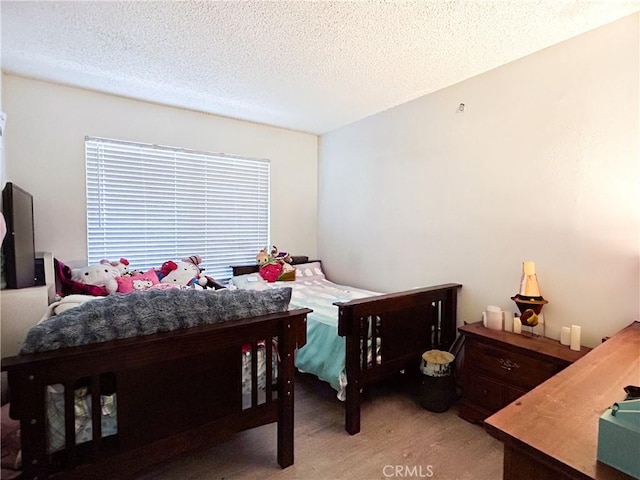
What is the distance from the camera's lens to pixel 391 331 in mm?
2287

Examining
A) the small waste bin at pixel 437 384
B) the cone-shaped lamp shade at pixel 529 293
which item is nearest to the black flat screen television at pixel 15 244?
the small waste bin at pixel 437 384

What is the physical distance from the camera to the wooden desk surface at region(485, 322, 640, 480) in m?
0.79

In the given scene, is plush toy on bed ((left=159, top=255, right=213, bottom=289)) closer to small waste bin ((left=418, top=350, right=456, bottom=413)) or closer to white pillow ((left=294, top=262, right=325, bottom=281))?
white pillow ((left=294, top=262, right=325, bottom=281))

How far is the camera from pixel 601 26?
1926 mm

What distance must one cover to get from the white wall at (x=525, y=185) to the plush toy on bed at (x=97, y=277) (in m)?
2.33

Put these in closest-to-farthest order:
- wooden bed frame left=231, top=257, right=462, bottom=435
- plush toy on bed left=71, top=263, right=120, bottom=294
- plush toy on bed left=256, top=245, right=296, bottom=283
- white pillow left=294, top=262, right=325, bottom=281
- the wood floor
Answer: the wood floor < wooden bed frame left=231, top=257, right=462, bottom=435 < plush toy on bed left=71, top=263, right=120, bottom=294 < plush toy on bed left=256, top=245, right=296, bottom=283 < white pillow left=294, top=262, right=325, bottom=281

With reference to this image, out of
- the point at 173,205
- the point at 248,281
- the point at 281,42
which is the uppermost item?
the point at 281,42

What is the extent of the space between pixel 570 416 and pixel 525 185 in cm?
174

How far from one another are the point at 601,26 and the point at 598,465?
2.31 meters

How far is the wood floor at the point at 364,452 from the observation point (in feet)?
5.67

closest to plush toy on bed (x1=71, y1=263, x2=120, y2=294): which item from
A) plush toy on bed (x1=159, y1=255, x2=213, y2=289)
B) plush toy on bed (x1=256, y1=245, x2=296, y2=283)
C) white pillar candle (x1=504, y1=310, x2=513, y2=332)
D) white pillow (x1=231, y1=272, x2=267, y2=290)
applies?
plush toy on bed (x1=159, y1=255, x2=213, y2=289)

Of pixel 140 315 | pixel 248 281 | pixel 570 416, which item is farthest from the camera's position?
pixel 248 281

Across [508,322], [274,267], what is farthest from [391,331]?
[274,267]

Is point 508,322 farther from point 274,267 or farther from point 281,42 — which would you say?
point 281,42
